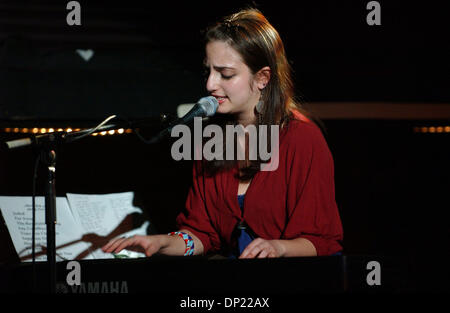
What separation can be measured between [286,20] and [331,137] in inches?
34.4

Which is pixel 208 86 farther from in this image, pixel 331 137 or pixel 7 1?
pixel 7 1

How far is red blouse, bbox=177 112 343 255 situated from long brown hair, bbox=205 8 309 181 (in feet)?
0.22

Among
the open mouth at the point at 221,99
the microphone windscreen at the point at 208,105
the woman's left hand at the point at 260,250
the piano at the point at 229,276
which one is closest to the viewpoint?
the piano at the point at 229,276

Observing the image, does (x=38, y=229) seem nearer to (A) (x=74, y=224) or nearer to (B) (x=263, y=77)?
(A) (x=74, y=224)

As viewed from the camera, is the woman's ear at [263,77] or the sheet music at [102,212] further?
the sheet music at [102,212]

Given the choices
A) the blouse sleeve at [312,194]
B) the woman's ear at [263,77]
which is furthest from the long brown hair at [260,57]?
the blouse sleeve at [312,194]

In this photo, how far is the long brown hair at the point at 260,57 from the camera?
2.13m

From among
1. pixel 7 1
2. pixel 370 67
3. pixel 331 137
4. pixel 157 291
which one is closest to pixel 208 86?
pixel 157 291

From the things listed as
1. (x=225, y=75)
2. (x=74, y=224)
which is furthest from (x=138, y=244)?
(x=225, y=75)

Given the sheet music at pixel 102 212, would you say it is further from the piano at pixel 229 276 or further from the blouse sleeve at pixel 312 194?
the piano at pixel 229 276

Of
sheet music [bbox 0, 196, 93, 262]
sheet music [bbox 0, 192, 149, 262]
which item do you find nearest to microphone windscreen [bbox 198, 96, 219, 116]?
sheet music [bbox 0, 192, 149, 262]

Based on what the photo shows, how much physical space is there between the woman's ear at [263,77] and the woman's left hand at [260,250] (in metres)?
0.82

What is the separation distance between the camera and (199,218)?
234 centimetres

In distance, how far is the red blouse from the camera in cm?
204
